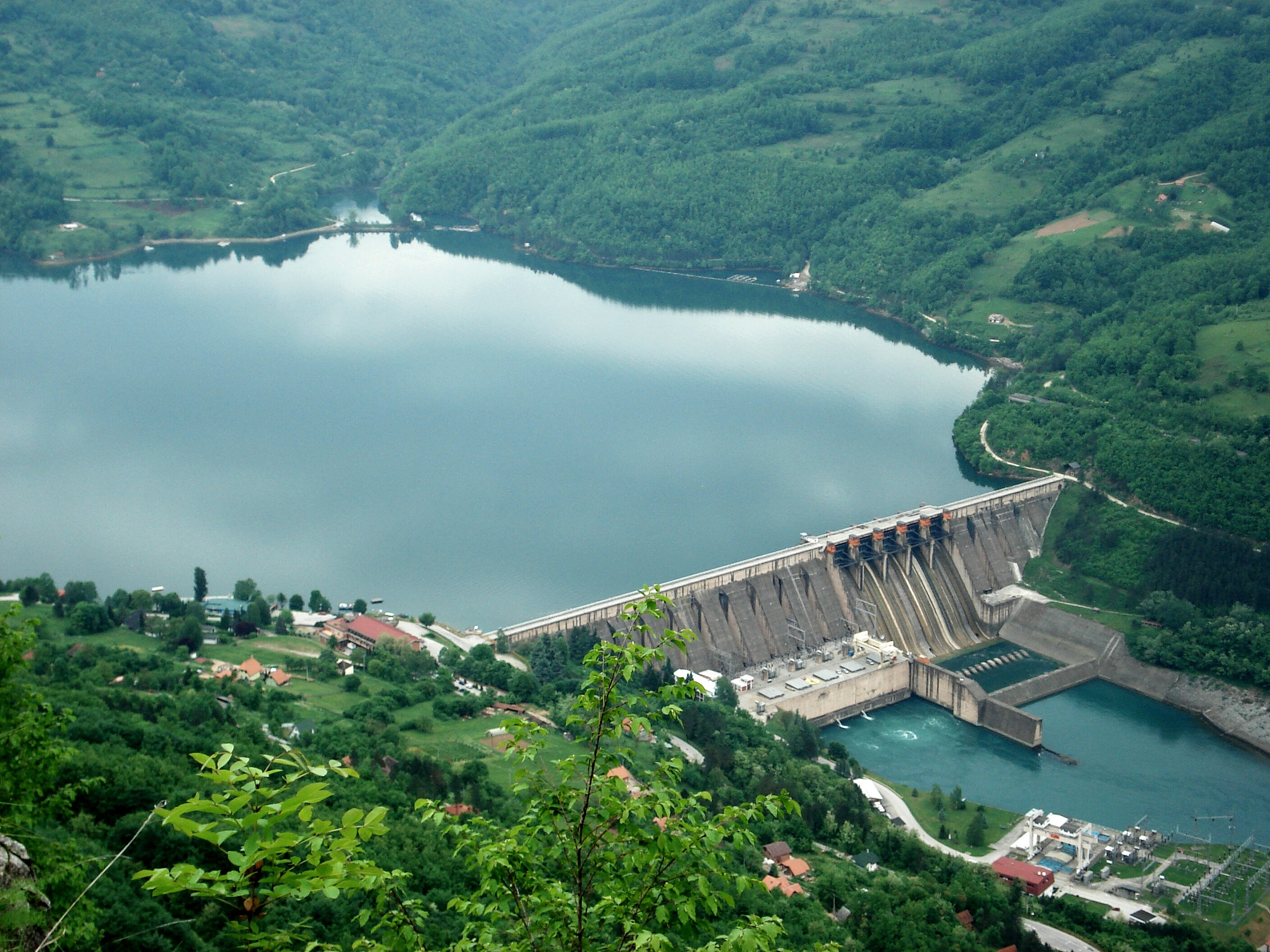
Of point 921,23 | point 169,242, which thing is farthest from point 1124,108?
point 169,242

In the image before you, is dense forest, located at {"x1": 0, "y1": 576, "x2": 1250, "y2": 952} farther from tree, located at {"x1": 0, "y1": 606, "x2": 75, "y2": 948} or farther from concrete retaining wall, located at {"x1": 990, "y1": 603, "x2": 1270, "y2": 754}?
concrete retaining wall, located at {"x1": 990, "y1": 603, "x2": 1270, "y2": 754}

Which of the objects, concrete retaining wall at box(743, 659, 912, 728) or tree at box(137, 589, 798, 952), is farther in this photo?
concrete retaining wall at box(743, 659, 912, 728)

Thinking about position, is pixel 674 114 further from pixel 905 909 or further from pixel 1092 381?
pixel 905 909

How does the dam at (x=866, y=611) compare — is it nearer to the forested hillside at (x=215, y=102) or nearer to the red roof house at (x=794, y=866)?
the red roof house at (x=794, y=866)

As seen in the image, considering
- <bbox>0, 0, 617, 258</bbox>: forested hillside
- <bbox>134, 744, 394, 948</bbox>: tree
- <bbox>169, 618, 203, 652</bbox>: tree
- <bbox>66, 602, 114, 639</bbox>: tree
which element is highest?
<bbox>0, 0, 617, 258</bbox>: forested hillside

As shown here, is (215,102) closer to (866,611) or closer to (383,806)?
(866,611)

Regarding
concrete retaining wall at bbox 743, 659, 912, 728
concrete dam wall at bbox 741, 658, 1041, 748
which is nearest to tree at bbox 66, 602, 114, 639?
concrete dam wall at bbox 741, 658, 1041, 748
